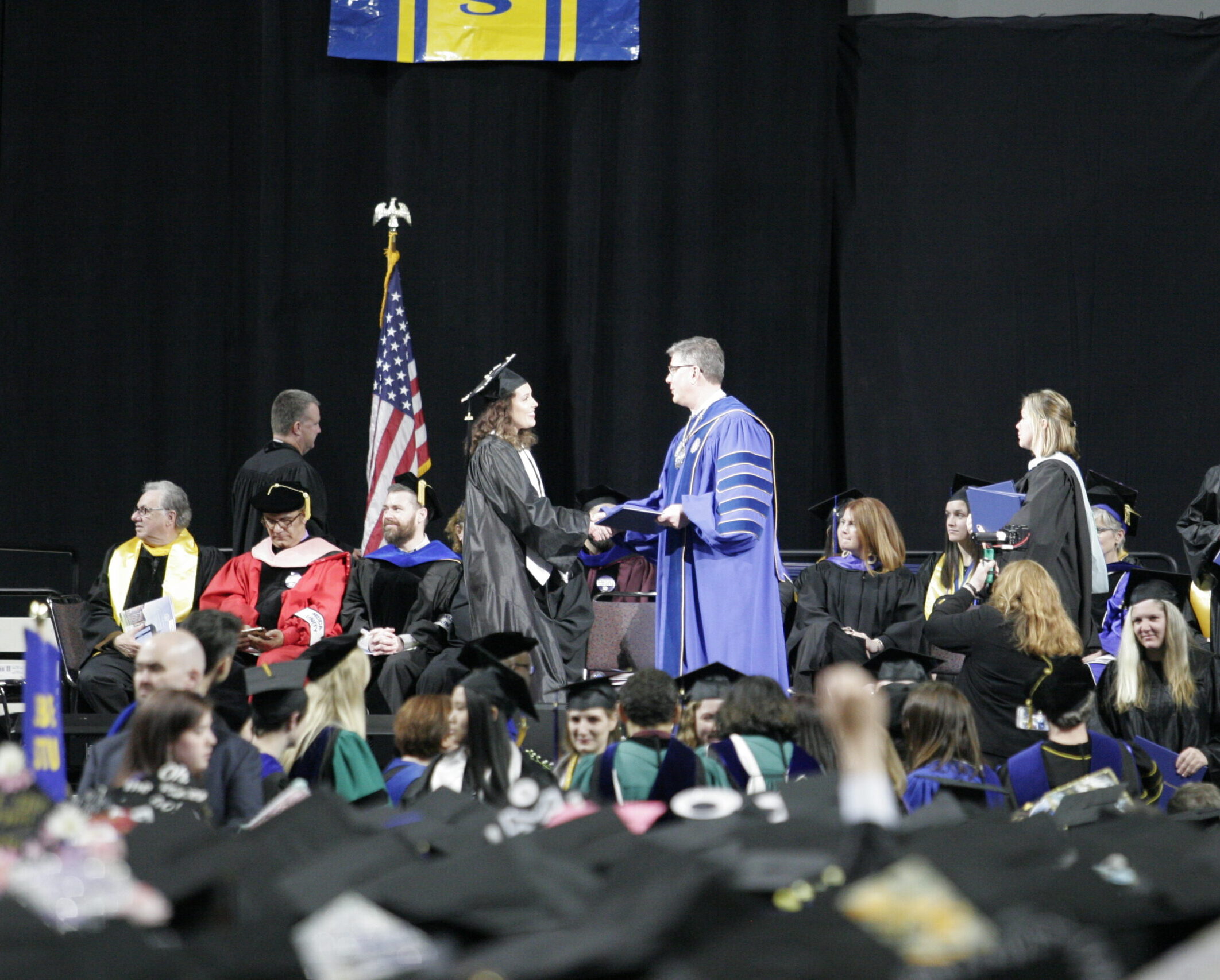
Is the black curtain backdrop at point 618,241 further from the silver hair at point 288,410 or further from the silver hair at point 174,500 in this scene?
the silver hair at point 174,500

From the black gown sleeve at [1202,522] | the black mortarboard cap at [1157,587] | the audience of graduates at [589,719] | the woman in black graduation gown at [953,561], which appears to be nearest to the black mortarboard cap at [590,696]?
the audience of graduates at [589,719]

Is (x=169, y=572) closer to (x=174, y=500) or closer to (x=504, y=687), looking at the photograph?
(x=174, y=500)

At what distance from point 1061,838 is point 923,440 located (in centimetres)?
810

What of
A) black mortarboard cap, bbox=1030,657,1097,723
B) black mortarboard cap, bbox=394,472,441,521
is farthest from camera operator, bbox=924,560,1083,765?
black mortarboard cap, bbox=394,472,441,521

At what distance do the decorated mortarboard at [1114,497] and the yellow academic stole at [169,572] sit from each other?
489 centimetres

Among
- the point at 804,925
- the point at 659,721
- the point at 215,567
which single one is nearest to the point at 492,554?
the point at 215,567

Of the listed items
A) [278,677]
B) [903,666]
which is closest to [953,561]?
[903,666]

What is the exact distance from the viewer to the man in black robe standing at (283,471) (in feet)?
25.1

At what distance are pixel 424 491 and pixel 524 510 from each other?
4.83 feet

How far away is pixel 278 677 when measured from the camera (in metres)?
4.20

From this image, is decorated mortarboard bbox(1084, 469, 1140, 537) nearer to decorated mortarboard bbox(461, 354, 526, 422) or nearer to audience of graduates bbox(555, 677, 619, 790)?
decorated mortarboard bbox(461, 354, 526, 422)

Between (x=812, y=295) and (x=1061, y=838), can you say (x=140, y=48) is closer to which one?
(x=812, y=295)

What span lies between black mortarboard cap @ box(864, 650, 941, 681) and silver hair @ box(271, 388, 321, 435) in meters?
3.78

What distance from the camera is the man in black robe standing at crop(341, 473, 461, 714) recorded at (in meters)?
6.63
